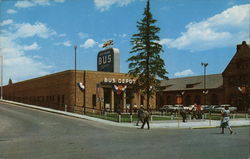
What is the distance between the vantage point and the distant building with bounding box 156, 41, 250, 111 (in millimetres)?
65812

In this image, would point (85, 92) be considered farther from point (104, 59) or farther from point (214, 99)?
point (214, 99)

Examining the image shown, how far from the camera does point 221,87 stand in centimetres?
7212

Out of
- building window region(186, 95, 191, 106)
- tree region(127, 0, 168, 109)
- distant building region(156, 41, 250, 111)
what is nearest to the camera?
tree region(127, 0, 168, 109)

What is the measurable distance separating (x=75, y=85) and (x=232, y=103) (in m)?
36.0

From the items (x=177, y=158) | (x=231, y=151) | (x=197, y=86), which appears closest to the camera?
(x=177, y=158)

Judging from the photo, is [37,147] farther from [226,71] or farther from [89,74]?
[226,71]

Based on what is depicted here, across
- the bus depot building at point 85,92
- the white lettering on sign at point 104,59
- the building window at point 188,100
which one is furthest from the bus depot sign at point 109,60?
the building window at point 188,100

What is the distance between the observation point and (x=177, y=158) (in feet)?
36.5

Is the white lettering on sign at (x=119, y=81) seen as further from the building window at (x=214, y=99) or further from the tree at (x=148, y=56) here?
the building window at (x=214, y=99)

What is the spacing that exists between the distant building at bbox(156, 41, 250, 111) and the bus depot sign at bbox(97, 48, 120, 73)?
1293 cm

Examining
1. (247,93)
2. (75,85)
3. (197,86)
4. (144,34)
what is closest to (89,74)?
(75,85)

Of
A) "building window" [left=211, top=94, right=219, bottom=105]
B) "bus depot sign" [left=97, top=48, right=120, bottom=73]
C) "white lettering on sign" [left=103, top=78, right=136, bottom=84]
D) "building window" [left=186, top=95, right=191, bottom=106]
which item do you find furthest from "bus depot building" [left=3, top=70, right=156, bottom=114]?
"building window" [left=186, top=95, right=191, bottom=106]

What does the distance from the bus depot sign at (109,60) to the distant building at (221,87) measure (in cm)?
1293

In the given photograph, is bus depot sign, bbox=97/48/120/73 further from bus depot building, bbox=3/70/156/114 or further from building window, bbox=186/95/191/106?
building window, bbox=186/95/191/106
